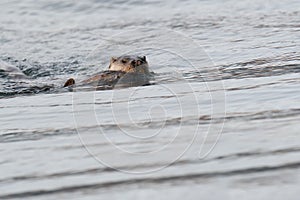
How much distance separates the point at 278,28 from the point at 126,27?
2.39 meters

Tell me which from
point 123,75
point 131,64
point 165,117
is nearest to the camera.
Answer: point 165,117

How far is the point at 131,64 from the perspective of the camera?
6.92 metres

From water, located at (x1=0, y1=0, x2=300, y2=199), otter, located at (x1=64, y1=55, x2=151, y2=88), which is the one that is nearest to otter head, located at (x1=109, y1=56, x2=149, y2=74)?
otter, located at (x1=64, y1=55, x2=151, y2=88)

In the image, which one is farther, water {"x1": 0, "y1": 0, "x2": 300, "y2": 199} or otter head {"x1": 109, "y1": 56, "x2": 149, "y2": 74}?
otter head {"x1": 109, "y1": 56, "x2": 149, "y2": 74}

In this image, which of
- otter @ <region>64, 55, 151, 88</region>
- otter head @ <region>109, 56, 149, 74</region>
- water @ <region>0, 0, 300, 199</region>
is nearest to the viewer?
water @ <region>0, 0, 300, 199</region>

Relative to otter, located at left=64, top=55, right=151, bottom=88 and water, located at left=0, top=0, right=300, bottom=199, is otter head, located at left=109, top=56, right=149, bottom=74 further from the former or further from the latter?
water, located at left=0, top=0, right=300, bottom=199

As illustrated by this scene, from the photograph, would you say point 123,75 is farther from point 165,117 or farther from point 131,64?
point 165,117

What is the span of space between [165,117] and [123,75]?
2.49m

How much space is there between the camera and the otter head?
22.1 feet

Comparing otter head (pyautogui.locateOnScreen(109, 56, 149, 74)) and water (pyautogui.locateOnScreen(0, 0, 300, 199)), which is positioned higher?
otter head (pyautogui.locateOnScreen(109, 56, 149, 74))

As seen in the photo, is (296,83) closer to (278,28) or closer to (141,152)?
(141,152)

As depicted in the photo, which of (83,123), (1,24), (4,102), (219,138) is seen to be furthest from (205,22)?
(219,138)

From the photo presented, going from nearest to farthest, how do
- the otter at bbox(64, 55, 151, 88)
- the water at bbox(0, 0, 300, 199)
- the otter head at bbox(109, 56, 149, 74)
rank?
the water at bbox(0, 0, 300, 199)
the otter at bbox(64, 55, 151, 88)
the otter head at bbox(109, 56, 149, 74)

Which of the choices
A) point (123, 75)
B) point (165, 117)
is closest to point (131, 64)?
point (123, 75)
